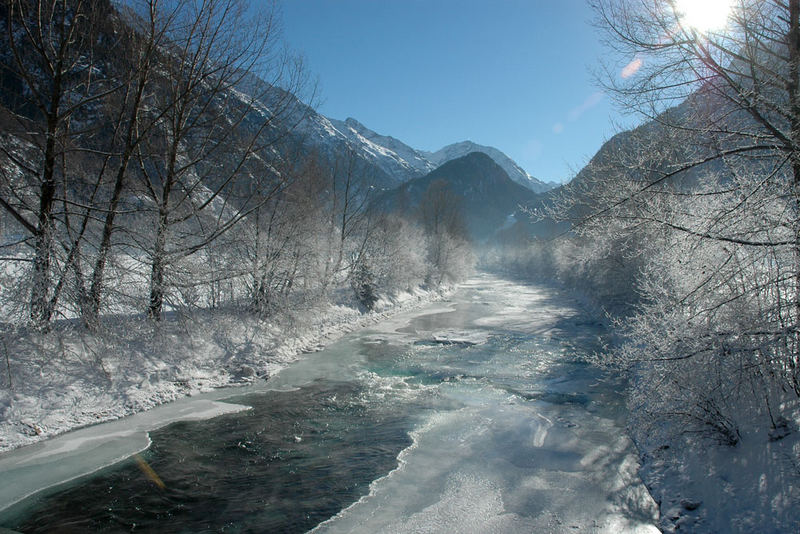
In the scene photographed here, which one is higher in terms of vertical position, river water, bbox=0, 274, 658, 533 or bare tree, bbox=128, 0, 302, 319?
bare tree, bbox=128, 0, 302, 319

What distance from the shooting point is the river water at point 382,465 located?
529 cm

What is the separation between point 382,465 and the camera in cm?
684

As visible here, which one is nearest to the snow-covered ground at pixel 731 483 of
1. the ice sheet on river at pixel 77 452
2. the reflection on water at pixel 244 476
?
the reflection on water at pixel 244 476

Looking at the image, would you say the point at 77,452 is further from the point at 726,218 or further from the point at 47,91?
the point at 726,218

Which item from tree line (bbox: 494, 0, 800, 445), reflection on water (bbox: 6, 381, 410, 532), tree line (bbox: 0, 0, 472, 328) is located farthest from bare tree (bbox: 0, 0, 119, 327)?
tree line (bbox: 494, 0, 800, 445)

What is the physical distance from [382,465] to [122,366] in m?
6.62

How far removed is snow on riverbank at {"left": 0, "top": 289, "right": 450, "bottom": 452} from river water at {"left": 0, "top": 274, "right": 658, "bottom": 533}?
1.16m

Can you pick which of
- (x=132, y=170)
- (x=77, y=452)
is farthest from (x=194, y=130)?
(x=77, y=452)

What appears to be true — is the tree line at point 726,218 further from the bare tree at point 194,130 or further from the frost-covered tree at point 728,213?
the bare tree at point 194,130

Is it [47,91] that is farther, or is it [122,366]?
[122,366]

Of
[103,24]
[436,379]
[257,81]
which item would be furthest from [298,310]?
[103,24]

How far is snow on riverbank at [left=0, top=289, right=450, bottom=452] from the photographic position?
286 inches

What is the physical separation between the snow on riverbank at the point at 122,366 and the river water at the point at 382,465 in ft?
3.79

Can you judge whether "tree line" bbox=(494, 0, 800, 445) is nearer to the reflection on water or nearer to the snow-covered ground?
the snow-covered ground
